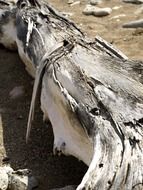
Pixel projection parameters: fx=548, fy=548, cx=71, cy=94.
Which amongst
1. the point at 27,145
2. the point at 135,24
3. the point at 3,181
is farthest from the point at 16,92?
the point at 135,24

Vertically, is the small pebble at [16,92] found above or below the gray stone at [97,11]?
above

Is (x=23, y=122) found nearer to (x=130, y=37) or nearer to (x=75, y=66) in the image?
(x=75, y=66)

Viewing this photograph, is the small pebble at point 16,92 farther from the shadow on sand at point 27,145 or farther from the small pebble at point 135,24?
the small pebble at point 135,24

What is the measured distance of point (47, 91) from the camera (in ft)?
12.5

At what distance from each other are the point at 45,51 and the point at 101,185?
1724 mm

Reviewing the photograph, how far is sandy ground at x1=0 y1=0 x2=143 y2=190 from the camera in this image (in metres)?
3.59

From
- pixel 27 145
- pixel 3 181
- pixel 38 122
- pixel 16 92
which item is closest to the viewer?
pixel 3 181

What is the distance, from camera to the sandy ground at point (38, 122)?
3.59 metres

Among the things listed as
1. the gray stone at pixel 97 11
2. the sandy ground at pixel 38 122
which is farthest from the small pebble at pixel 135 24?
the gray stone at pixel 97 11

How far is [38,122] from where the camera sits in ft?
14.1

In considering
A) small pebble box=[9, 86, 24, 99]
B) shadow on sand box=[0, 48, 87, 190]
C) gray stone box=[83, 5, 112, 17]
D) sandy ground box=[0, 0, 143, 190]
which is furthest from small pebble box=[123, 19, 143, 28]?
small pebble box=[9, 86, 24, 99]

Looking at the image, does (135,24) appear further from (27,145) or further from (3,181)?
(3,181)

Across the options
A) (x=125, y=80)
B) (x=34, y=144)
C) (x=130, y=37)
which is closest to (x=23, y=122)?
(x=34, y=144)

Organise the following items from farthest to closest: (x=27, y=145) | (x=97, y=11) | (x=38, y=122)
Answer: (x=97, y=11), (x=38, y=122), (x=27, y=145)
